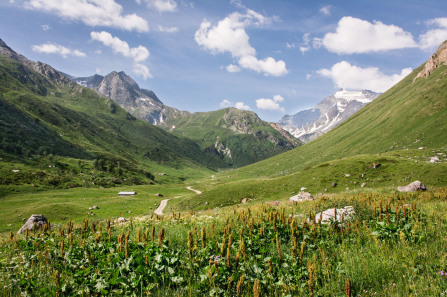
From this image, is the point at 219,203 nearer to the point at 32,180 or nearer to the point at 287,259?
the point at 287,259

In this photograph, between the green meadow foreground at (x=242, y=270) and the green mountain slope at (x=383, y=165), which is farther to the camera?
the green mountain slope at (x=383, y=165)

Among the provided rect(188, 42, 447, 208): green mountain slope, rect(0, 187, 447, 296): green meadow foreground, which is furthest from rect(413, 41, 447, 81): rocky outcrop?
→ rect(0, 187, 447, 296): green meadow foreground

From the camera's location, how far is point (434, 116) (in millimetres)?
115750

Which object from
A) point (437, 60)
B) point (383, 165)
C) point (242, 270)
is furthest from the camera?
point (437, 60)

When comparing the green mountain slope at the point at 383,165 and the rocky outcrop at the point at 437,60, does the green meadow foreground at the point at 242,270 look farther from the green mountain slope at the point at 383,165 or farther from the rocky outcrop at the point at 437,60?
the rocky outcrop at the point at 437,60

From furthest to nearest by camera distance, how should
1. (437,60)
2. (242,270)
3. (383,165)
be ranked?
(437,60), (383,165), (242,270)

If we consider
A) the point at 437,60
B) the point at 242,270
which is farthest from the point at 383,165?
the point at 437,60

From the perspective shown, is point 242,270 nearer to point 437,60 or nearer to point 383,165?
point 383,165

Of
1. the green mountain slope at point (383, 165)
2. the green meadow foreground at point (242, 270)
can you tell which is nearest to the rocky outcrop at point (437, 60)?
the green mountain slope at point (383, 165)

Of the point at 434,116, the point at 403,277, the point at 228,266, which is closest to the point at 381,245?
the point at 403,277

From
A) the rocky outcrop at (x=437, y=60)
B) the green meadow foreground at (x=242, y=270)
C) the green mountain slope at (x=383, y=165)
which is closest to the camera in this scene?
the green meadow foreground at (x=242, y=270)

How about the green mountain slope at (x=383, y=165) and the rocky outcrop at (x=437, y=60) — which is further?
the rocky outcrop at (x=437, y=60)

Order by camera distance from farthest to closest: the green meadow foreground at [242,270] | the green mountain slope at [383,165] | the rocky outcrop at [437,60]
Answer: the rocky outcrop at [437,60] → the green mountain slope at [383,165] → the green meadow foreground at [242,270]

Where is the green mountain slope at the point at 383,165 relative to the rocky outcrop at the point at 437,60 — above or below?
below
